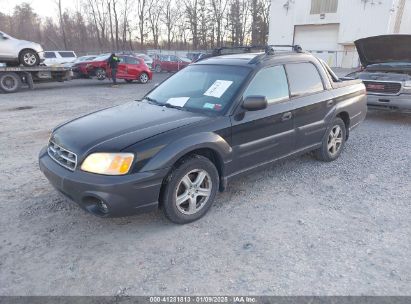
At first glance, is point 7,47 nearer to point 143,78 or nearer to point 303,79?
point 143,78

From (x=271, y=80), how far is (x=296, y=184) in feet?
4.52

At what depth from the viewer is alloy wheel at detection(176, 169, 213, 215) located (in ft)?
10.8

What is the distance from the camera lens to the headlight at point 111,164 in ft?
9.53

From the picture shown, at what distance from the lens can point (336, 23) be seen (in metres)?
32.9

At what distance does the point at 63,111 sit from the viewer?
9.50 m

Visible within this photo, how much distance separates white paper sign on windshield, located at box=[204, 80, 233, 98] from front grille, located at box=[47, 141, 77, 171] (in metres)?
1.62

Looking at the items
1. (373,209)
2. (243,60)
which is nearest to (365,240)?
(373,209)

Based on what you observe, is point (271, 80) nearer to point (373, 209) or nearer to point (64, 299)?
point (373, 209)

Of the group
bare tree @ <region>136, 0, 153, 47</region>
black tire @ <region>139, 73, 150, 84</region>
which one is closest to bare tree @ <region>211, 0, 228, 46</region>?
bare tree @ <region>136, 0, 153, 47</region>

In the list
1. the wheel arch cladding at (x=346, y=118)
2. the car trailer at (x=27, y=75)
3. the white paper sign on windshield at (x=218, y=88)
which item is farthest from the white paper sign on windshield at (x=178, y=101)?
the car trailer at (x=27, y=75)

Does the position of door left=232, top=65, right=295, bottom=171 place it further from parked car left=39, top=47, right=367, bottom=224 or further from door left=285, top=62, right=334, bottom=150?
door left=285, top=62, right=334, bottom=150

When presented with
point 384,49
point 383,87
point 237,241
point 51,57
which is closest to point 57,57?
point 51,57

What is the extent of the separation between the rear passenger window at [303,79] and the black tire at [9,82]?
41.5ft

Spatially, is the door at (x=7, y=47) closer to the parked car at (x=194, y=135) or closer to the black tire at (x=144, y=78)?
the black tire at (x=144, y=78)
